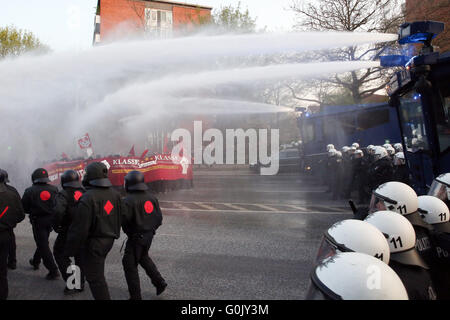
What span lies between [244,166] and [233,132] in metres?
4.58

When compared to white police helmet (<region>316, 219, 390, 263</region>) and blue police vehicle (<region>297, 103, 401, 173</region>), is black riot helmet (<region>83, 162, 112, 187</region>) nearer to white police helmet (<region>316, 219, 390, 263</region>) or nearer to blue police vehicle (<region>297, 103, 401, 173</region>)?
white police helmet (<region>316, 219, 390, 263</region>)

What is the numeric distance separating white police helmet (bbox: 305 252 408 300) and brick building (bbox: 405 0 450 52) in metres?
21.6

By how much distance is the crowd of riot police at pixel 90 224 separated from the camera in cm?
388

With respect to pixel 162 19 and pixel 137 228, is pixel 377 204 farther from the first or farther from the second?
pixel 162 19

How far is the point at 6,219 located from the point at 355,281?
171 inches

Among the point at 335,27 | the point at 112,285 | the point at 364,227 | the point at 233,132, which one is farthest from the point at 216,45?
the point at 233,132

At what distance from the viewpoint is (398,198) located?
12.2 ft

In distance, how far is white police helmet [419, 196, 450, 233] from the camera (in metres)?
3.85

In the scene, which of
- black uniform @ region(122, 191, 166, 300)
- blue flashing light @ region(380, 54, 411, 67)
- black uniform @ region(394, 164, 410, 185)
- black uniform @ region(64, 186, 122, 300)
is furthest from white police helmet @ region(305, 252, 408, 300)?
black uniform @ region(394, 164, 410, 185)

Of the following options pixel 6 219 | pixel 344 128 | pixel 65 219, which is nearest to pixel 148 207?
pixel 65 219

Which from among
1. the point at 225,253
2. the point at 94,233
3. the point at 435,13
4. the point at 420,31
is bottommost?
the point at 225,253

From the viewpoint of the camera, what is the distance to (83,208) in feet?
12.7

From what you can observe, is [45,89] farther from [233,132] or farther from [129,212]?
[233,132]

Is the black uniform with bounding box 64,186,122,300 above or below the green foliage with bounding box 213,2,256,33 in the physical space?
below
